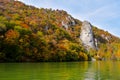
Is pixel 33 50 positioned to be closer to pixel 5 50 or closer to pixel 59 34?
pixel 5 50

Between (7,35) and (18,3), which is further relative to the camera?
(18,3)

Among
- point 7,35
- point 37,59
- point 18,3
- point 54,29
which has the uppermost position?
point 18,3

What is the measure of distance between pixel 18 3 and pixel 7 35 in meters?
86.6

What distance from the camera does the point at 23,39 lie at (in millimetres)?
89000

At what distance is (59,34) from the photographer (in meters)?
150

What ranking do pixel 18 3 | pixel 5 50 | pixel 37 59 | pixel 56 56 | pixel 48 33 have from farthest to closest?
pixel 18 3 < pixel 48 33 < pixel 56 56 < pixel 37 59 < pixel 5 50

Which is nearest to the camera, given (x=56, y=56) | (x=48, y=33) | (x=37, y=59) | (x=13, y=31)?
(x=13, y=31)

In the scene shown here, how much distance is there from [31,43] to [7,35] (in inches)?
539

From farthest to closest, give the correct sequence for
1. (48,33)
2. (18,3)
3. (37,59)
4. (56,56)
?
(18,3) < (48,33) < (56,56) < (37,59)

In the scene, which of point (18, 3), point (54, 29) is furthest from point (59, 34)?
point (18, 3)

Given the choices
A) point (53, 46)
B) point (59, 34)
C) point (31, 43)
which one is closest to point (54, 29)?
point (59, 34)

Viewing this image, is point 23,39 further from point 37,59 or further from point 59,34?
point 59,34

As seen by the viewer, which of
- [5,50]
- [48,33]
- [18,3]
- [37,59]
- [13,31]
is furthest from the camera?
[18,3]

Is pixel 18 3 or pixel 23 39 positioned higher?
pixel 18 3
